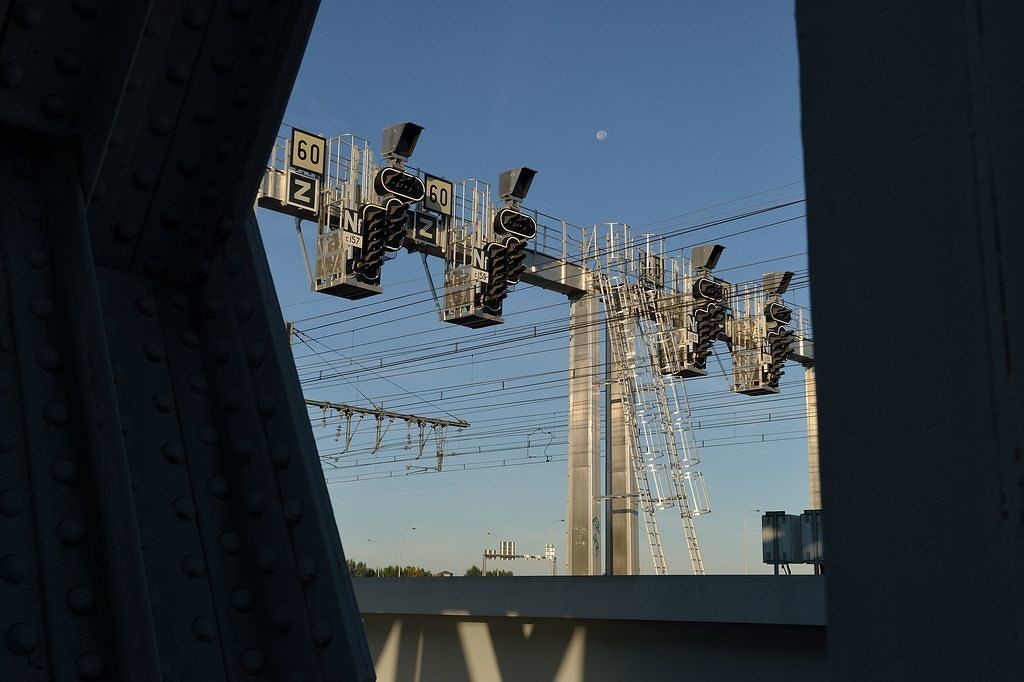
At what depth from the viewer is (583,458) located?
18812mm

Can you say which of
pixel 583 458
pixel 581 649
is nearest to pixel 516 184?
pixel 583 458

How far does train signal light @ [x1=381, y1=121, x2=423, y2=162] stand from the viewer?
1723 cm

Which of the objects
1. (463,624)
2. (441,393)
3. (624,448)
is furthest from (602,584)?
(441,393)

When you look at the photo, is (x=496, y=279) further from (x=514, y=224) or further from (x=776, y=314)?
(x=776, y=314)

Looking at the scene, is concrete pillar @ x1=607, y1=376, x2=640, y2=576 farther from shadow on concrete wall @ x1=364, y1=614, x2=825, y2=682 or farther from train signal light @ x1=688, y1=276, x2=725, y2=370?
shadow on concrete wall @ x1=364, y1=614, x2=825, y2=682

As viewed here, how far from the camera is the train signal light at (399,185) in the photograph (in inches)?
669

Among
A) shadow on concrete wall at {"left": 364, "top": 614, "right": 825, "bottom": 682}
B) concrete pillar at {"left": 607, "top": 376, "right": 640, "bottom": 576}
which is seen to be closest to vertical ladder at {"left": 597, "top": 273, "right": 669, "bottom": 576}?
concrete pillar at {"left": 607, "top": 376, "right": 640, "bottom": 576}

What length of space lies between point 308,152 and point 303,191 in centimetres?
74

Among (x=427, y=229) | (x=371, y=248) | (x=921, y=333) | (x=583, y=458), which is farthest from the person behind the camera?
(x=583, y=458)

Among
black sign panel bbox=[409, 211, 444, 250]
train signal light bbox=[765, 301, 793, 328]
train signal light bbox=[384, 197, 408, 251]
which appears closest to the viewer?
train signal light bbox=[384, 197, 408, 251]

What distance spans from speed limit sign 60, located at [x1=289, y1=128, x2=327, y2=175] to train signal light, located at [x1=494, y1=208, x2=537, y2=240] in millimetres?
3588

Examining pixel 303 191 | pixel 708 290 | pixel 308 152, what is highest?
pixel 308 152

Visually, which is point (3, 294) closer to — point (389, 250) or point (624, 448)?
point (389, 250)

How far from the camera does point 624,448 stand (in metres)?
19.9
